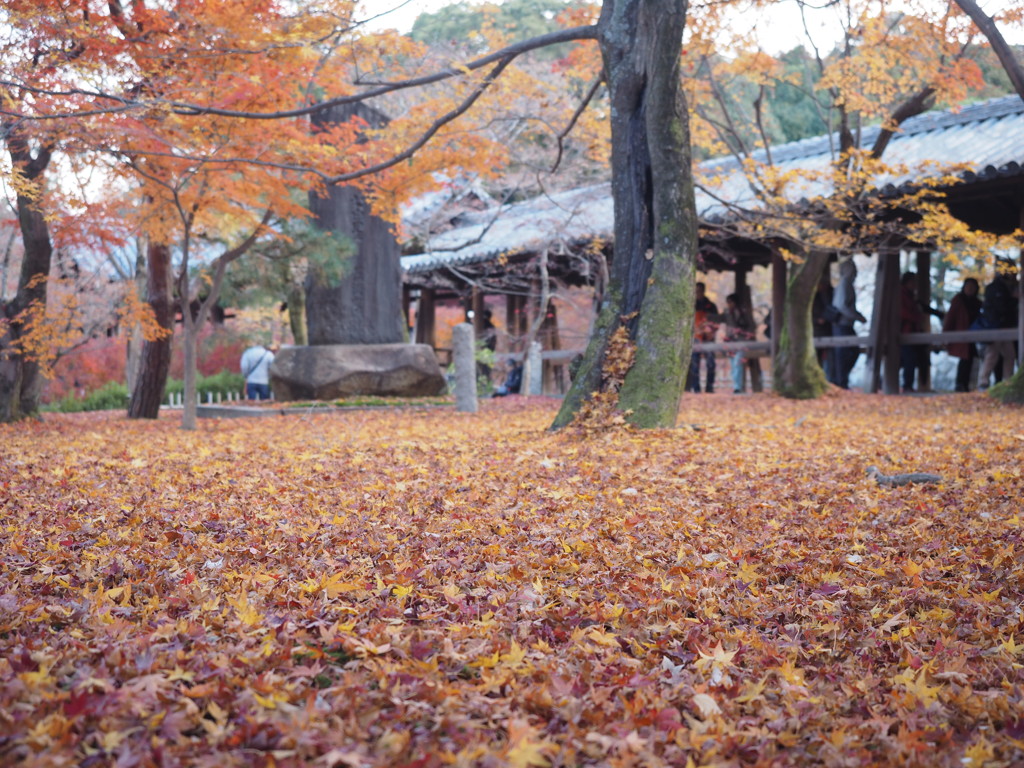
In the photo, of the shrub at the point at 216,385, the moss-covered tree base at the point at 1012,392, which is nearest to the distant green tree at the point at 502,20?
the shrub at the point at 216,385

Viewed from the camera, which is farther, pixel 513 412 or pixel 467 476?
pixel 513 412

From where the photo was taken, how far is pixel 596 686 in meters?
2.11

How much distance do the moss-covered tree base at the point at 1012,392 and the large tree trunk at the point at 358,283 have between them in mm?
8090

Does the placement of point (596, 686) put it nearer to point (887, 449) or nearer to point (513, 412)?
point (887, 449)

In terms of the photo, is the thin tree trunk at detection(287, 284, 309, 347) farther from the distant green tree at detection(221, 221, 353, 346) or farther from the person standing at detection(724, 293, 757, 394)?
the person standing at detection(724, 293, 757, 394)

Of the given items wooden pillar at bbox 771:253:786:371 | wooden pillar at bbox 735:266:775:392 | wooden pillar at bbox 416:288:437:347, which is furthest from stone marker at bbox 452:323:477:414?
wooden pillar at bbox 416:288:437:347

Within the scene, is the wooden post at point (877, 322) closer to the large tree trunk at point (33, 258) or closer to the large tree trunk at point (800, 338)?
the large tree trunk at point (800, 338)

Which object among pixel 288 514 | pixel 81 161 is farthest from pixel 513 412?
pixel 288 514

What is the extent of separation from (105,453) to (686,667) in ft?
17.7

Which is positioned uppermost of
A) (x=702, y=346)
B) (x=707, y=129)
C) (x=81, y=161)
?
(x=707, y=129)

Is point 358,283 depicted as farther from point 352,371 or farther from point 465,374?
point 465,374

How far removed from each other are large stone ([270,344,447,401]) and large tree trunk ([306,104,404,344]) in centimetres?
29

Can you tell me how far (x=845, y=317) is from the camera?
518 inches

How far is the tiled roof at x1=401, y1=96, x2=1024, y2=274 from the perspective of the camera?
430 inches
